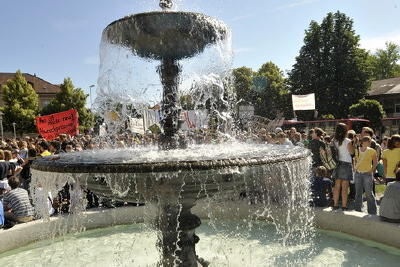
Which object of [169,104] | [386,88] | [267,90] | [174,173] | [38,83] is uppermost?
[38,83]

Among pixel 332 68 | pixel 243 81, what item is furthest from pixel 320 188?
pixel 243 81

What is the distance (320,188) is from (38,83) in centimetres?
6943

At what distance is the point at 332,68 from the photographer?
130 ft

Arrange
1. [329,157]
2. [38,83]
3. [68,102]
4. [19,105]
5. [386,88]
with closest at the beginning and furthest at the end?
[329,157]
[19,105]
[68,102]
[386,88]
[38,83]

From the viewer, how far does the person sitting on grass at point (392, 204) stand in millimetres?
5602

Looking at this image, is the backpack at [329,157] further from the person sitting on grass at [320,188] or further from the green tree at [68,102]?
the green tree at [68,102]

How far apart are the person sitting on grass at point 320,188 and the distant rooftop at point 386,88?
42090mm

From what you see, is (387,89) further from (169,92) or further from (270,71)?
(169,92)

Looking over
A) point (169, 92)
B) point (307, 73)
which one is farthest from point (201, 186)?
point (307, 73)

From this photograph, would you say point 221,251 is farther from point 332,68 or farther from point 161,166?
point 332,68

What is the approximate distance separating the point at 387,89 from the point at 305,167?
50145 mm

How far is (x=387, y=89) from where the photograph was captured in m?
48.3

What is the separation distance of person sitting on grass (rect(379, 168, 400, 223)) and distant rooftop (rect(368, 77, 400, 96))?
43.4 m

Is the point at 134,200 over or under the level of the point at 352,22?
under
